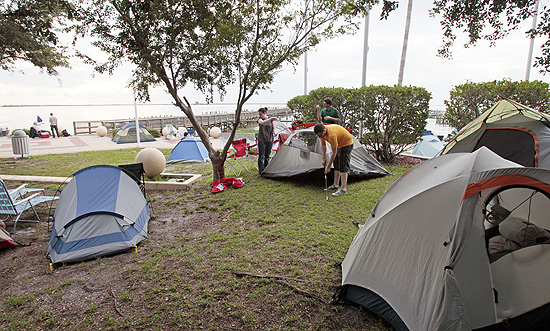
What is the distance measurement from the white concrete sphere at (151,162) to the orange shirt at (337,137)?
4473 millimetres

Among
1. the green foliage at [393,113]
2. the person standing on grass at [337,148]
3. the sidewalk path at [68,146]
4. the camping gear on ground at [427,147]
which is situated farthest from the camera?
the sidewalk path at [68,146]

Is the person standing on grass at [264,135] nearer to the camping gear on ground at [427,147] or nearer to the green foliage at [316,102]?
the green foliage at [316,102]

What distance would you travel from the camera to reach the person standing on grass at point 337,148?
564 centimetres

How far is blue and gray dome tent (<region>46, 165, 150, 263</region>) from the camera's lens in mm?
4059

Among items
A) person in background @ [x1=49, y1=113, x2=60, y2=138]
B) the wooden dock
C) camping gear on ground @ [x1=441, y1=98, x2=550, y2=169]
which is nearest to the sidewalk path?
person in background @ [x1=49, y1=113, x2=60, y2=138]

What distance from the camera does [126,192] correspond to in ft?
15.5

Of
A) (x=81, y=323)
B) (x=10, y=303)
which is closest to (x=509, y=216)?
(x=81, y=323)

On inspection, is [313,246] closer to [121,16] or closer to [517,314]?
[517,314]

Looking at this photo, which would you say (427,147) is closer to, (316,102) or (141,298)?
(316,102)

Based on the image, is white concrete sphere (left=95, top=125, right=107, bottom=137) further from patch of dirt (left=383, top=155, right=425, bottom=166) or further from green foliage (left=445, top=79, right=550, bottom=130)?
green foliage (left=445, top=79, right=550, bottom=130)

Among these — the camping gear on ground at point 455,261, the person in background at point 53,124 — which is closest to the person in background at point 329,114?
the camping gear on ground at point 455,261

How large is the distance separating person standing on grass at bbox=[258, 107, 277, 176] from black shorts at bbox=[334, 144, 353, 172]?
2.27 meters

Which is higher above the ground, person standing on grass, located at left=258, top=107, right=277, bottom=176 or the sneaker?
person standing on grass, located at left=258, top=107, right=277, bottom=176

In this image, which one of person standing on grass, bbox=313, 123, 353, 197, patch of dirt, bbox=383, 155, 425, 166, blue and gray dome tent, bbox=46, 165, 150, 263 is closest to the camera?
blue and gray dome tent, bbox=46, 165, 150, 263
